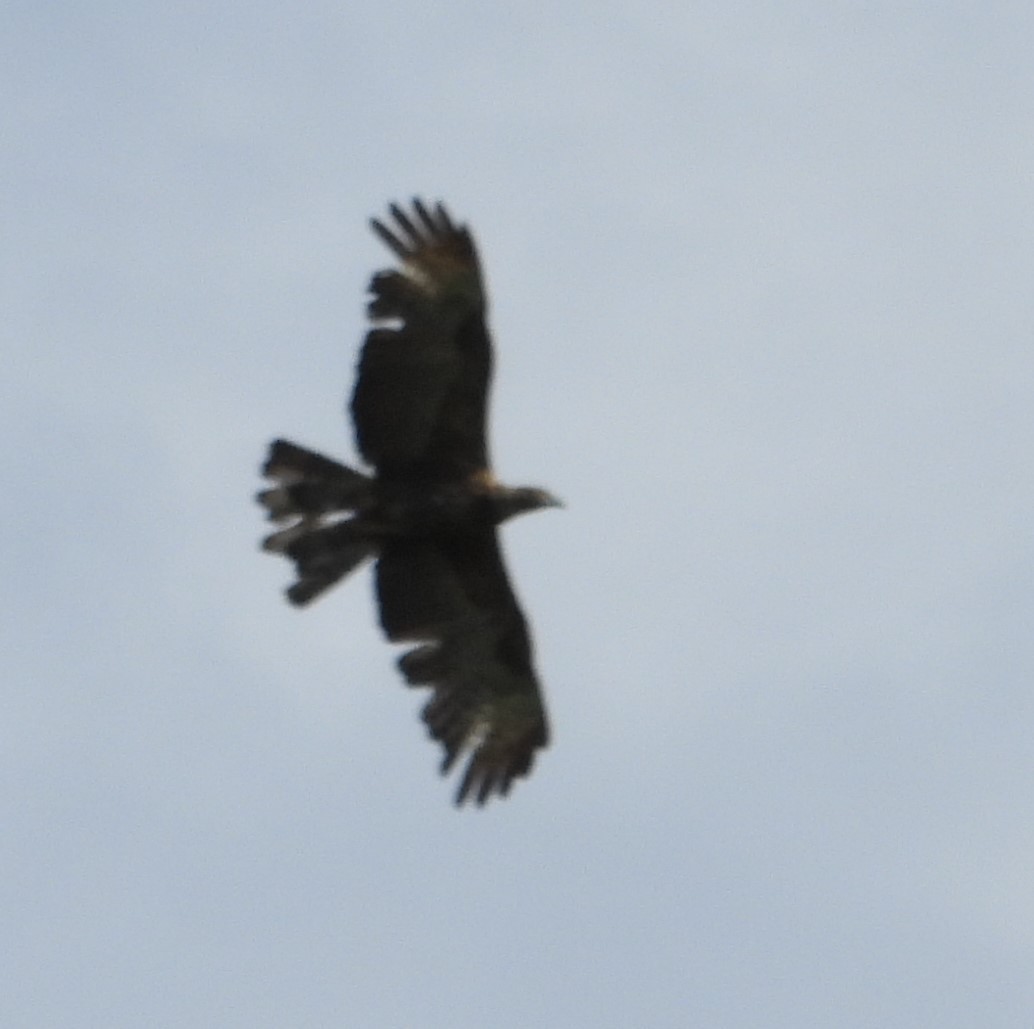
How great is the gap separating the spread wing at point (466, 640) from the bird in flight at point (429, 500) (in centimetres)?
1

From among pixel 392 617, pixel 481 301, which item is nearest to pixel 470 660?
pixel 392 617

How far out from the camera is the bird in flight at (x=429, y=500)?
85.2ft

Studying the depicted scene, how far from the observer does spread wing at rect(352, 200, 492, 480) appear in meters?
25.9

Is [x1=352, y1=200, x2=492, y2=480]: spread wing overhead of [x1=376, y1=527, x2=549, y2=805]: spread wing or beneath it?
overhead

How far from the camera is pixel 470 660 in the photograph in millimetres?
26859

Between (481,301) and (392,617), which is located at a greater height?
(481,301)

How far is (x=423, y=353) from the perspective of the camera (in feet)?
85.1

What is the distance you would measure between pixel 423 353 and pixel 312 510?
1341 millimetres

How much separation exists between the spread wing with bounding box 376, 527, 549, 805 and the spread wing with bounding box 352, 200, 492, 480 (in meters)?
0.79

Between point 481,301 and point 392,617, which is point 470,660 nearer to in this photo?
point 392,617

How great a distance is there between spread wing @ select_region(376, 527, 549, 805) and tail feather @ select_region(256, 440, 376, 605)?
50cm

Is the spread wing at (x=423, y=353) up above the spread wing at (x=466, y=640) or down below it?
above

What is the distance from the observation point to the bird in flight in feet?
85.2

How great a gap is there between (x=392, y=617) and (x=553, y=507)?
56.0 inches
